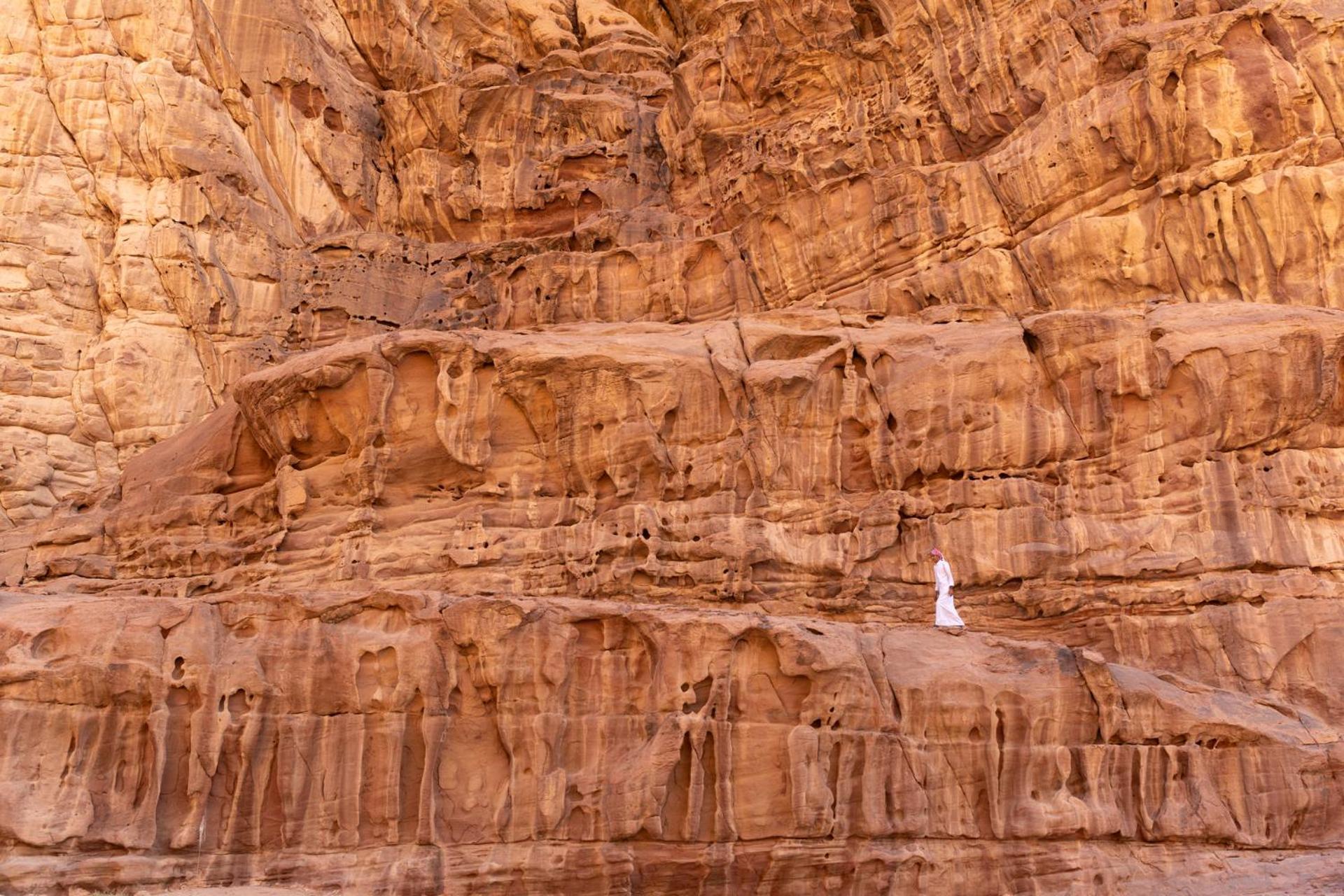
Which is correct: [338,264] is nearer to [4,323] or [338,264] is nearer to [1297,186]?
[4,323]

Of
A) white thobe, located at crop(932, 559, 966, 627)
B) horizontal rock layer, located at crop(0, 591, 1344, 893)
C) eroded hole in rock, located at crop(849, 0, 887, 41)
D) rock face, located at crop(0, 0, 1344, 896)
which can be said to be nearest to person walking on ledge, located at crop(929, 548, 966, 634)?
white thobe, located at crop(932, 559, 966, 627)

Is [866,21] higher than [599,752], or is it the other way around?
[866,21]

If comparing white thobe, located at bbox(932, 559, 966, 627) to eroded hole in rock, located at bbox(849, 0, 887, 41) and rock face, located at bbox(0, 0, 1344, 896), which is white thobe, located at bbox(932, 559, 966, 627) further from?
eroded hole in rock, located at bbox(849, 0, 887, 41)

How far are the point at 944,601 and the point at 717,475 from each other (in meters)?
4.92

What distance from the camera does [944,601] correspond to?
60.0 feet

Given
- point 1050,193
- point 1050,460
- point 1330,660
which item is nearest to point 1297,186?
point 1050,193

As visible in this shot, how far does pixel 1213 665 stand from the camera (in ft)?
57.5

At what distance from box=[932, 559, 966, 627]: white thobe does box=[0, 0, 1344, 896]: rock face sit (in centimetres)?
124

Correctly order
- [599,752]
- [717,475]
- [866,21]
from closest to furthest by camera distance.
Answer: [599,752] → [717,475] → [866,21]

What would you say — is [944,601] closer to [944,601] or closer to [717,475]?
[944,601]

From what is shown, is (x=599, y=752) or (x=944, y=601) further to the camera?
(x=944, y=601)

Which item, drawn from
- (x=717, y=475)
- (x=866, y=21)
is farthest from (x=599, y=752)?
(x=866, y=21)

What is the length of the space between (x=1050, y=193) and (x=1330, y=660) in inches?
532

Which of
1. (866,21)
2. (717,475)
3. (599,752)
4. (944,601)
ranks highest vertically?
(866,21)
